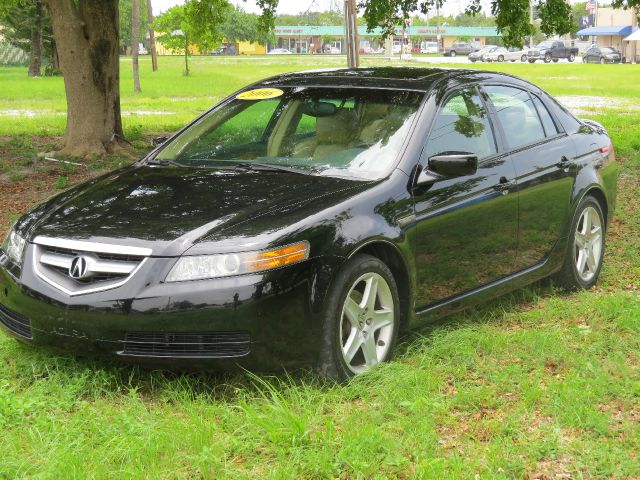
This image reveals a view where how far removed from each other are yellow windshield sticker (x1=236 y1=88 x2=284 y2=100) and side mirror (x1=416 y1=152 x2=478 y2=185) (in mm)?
1290

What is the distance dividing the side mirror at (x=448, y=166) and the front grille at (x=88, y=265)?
5.54 feet

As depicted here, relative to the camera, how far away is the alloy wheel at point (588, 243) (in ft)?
22.4

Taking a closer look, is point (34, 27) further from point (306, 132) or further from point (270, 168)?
point (270, 168)

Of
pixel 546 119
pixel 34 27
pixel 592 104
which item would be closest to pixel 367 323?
pixel 546 119

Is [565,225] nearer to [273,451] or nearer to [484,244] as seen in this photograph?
[484,244]

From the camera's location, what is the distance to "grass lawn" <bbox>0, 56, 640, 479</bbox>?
3.66 metres

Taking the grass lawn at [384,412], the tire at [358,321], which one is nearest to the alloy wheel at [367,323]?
the tire at [358,321]

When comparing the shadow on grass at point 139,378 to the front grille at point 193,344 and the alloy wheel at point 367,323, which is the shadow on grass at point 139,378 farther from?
the alloy wheel at point 367,323

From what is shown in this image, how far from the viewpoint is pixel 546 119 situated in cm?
662

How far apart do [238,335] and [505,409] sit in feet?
4.21

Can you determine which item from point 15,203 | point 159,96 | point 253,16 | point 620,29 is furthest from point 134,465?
point 253,16

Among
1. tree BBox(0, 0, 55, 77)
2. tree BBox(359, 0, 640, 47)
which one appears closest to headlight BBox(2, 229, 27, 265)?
tree BBox(359, 0, 640, 47)

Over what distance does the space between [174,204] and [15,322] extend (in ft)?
3.23

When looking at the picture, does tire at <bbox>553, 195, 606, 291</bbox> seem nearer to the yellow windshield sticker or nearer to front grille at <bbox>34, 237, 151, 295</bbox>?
the yellow windshield sticker
